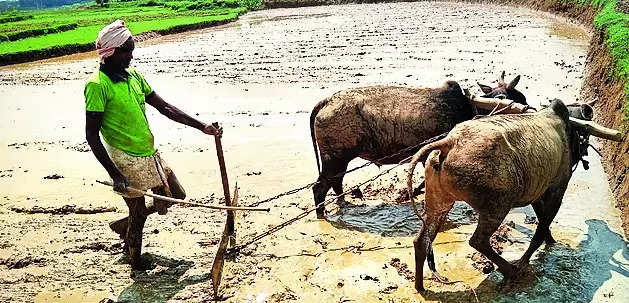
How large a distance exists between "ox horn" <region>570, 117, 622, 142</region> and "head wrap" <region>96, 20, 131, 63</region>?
14.0 feet

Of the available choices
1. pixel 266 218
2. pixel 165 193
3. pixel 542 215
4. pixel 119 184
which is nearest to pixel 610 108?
pixel 542 215

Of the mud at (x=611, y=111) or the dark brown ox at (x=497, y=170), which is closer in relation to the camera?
the dark brown ox at (x=497, y=170)

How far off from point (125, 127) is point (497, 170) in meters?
3.18

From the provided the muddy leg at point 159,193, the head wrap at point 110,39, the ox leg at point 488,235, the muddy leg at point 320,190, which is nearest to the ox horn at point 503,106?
the ox leg at point 488,235

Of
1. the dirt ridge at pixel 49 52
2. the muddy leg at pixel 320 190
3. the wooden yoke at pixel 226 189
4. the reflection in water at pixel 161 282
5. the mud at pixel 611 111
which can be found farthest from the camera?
the dirt ridge at pixel 49 52

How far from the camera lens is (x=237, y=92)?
14273mm

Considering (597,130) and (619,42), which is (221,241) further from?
(619,42)

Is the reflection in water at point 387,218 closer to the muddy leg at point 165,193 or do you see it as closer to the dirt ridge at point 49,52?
the muddy leg at point 165,193

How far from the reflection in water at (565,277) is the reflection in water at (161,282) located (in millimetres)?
2301

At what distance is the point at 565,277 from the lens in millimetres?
5090

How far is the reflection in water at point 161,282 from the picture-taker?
5.08 metres

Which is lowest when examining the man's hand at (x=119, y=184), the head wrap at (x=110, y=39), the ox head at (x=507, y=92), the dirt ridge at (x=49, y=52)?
the dirt ridge at (x=49, y=52)

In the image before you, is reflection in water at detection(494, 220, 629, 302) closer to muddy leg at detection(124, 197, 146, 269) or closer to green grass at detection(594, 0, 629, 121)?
green grass at detection(594, 0, 629, 121)

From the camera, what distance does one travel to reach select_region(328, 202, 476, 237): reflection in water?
20.7ft
